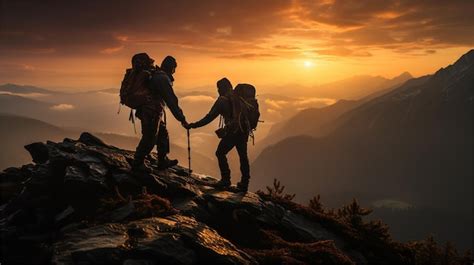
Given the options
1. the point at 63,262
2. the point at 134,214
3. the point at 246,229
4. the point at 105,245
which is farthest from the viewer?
the point at 246,229

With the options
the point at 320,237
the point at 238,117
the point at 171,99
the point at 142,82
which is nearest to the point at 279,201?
the point at 320,237

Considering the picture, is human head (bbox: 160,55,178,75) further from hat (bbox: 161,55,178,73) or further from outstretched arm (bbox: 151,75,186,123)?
outstretched arm (bbox: 151,75,186,123)

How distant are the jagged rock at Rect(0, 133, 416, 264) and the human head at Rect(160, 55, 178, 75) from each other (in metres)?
3.87

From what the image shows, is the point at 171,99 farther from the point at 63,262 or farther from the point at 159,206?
the point at 63,262

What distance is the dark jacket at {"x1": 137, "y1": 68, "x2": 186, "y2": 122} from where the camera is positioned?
1336cm

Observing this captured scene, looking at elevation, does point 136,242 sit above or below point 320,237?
above

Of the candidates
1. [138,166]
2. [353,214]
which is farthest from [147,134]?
[353,214]

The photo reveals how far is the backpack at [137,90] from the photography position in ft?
43.8

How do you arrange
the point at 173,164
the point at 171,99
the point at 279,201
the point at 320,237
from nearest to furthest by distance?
the point at 171,99
the point at 320,237
the point at 173,164
the point at 279,201

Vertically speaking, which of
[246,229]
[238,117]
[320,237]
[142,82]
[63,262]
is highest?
[142,82]

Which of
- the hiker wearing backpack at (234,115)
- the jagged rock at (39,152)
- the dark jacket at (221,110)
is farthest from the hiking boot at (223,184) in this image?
the jagged rock at (39,152)

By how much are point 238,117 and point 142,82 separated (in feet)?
13.2

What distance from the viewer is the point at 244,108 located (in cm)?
1509

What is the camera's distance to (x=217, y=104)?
1495cm
